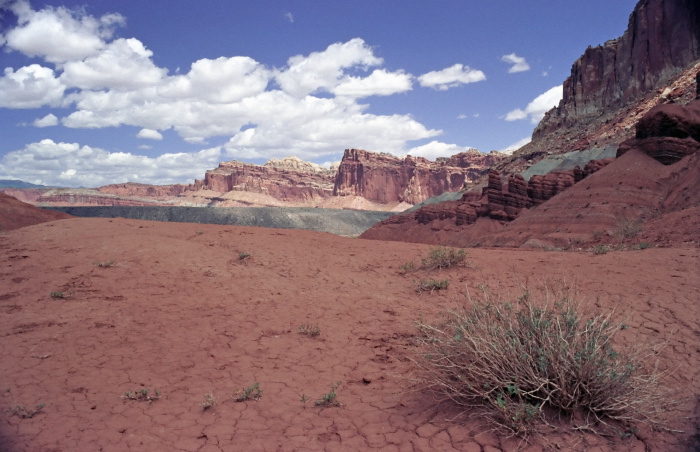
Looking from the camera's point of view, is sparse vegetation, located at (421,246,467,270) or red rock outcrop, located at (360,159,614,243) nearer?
sparse vegetation, located at (421,246,467,270)

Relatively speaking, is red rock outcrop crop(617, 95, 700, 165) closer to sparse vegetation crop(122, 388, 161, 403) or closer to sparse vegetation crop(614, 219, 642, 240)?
sparse vegetation crop(614, 219, 642, 240)

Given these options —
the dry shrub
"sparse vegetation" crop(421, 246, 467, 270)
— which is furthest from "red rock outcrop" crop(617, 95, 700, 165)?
the dry shrub

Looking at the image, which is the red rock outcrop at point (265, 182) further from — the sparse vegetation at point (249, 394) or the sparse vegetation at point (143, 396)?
the sparse vegetation at point (249, 394)

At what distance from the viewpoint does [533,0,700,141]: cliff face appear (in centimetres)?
5303

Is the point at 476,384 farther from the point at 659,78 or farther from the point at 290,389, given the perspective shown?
the point at 659,78

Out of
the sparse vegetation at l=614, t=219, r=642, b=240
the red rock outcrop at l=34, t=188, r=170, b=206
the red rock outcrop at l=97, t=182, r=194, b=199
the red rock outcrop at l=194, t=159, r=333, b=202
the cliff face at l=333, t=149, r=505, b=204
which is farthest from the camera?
the red rock outcrop at l=97, t=182, r=194, b=199

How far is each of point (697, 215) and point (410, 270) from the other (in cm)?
1204

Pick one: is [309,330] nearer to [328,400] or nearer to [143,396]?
[328,400]

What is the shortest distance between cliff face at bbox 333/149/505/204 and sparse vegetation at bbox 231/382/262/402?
409 ft

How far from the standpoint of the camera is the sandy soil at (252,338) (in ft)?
11.4

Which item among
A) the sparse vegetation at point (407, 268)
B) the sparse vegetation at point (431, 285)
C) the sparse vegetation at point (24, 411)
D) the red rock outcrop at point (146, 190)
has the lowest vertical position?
the sparse vegetation at point (24, 411)

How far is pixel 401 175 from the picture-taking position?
5472 inches

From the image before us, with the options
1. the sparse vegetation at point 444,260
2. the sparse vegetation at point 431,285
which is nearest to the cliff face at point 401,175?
the sparse vegetation at point 444,260

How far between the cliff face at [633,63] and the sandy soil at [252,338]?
186ft
